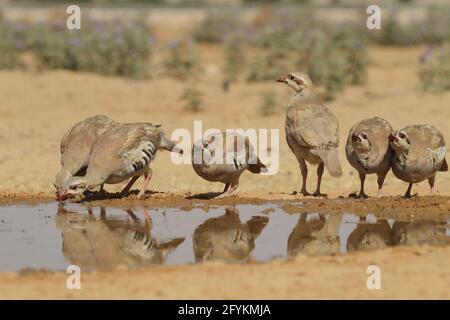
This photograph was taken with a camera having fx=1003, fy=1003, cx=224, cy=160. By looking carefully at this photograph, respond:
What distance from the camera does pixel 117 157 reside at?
39.9 ft

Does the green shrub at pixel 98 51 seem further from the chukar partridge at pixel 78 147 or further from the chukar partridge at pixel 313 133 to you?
the chukar partridge at pixel 313 133

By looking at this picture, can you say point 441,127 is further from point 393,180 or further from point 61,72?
point 61,72

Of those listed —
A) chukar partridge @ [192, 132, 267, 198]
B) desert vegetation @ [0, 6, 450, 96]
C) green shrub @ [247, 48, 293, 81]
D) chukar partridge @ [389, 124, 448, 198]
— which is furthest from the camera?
green shrub @ [247, 48, 293, 81]

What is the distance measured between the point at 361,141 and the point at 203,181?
3138mm

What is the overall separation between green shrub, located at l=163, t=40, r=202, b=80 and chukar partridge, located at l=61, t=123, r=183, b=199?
15.4 m

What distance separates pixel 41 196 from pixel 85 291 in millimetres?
5135

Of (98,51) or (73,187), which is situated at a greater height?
(98,51)

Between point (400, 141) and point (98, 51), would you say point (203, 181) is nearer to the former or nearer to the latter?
point (400, 141)

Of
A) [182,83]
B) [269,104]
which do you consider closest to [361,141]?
[269,104]

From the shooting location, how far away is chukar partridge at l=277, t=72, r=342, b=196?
1242 centimetres

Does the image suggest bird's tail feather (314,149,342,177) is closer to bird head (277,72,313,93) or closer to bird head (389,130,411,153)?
bird head (389,130,411,153)

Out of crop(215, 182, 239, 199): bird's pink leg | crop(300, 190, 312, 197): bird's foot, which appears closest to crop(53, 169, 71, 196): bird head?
crop(215, 182, 239, 199): bird's pink leg

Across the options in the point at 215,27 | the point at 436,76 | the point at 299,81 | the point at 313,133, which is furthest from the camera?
the point at 215,27
